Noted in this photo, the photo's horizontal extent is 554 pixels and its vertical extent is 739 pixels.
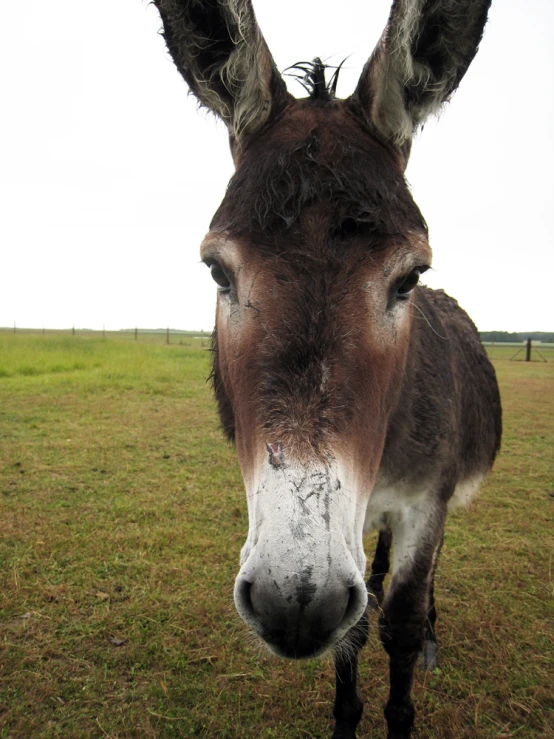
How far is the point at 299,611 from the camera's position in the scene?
1.22 m

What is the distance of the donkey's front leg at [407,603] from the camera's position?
265 centimetres

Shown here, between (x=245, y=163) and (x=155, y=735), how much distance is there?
3.31m

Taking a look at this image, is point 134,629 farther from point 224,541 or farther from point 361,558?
point 361,558

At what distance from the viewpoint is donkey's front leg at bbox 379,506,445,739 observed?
2650mm

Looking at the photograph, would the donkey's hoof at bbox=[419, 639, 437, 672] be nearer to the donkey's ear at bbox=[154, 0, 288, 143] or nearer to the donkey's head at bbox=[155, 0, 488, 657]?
the donkey's head at bbox=[155, 0, 488, 657]

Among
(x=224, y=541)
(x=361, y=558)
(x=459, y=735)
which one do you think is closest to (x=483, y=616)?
(x=459, y=735)

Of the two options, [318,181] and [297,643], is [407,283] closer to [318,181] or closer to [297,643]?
[318,181]

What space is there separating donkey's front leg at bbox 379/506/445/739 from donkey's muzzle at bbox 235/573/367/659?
1.48m

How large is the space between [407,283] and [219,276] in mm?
805

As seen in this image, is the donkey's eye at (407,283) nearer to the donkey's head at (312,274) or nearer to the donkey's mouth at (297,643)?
the donkey's head at (312,274)

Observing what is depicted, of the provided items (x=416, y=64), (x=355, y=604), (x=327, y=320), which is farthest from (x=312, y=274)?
(x=416, y=64)

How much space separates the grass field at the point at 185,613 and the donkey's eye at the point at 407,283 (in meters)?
1.53

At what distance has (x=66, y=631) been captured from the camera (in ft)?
11.7

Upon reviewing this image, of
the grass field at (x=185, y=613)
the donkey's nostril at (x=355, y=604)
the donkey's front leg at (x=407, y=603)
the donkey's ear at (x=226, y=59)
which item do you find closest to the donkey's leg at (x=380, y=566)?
the grass field at (x=185, y=613)
